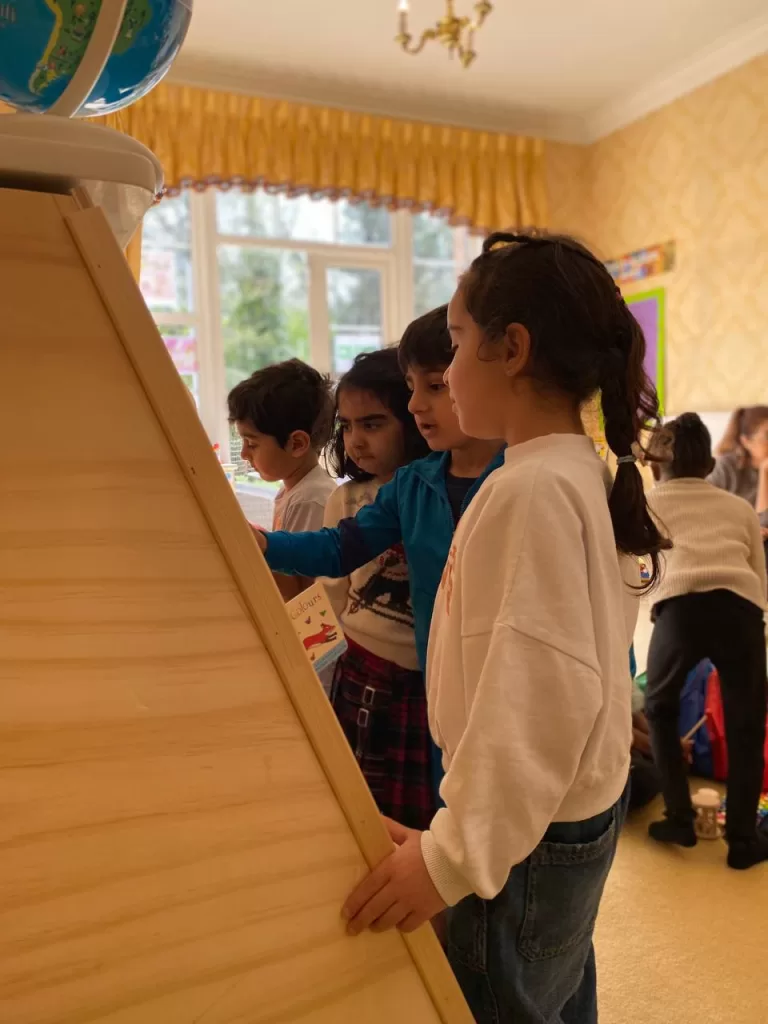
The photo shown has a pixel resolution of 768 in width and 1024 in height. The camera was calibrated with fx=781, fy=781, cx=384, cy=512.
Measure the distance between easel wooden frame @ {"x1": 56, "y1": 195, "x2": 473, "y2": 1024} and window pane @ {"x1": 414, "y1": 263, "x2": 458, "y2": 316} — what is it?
14.1 feet

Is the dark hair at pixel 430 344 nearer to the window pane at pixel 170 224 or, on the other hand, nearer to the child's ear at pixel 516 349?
the child's ear at pixel 516 349

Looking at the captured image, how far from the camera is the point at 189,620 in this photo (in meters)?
0.49

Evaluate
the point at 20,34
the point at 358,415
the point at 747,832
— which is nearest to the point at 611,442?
the point at 358,415

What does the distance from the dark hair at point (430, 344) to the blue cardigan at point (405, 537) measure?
14cm

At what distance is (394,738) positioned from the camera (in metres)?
1.16

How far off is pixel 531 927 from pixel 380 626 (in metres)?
0.53

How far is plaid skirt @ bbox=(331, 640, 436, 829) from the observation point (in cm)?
115

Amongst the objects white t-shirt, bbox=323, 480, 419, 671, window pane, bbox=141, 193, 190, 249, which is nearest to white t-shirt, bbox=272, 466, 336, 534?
white t-shirt, bbox=323, 480, 419, 671

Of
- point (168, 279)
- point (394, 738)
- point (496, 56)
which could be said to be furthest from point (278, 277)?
point (394, 738)

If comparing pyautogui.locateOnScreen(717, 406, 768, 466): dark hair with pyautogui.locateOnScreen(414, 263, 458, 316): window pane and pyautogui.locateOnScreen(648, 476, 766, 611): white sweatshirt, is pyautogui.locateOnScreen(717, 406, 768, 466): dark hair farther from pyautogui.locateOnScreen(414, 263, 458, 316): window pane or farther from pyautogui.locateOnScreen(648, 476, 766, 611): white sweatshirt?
pyautogui.locateOnScreen(414, 263, 458, 316): window pane

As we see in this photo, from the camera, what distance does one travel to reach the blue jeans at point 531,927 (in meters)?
0.72

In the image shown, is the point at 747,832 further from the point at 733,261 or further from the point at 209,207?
the point at 209,207

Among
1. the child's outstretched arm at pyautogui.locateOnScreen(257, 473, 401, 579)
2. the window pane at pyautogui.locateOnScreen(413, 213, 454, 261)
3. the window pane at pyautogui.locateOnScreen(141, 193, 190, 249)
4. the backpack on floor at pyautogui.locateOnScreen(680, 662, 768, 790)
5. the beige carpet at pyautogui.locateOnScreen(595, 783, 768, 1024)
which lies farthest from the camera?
the window pane at pyautogui.locateOnScreen(413, 213, 454, 261)

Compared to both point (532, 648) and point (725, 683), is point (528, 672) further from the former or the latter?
point (725, 683)
